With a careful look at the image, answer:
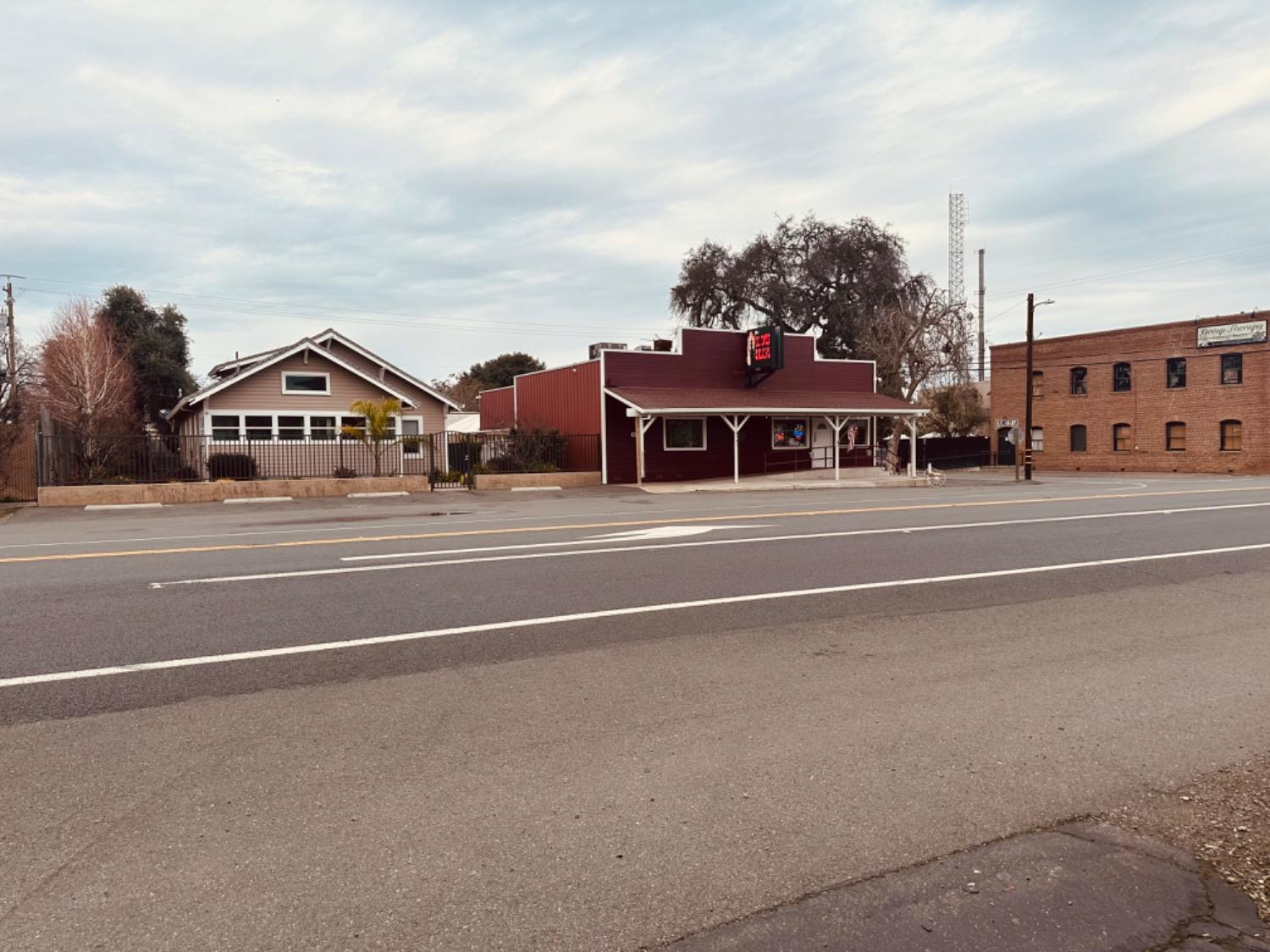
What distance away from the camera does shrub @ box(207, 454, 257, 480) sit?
26641mm

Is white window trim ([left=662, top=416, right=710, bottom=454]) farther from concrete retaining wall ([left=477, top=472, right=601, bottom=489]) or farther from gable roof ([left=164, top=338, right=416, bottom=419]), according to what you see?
gable roof ([left=164, top=338, right=416, bottom=419])

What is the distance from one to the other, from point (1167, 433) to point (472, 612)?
48.6 meters

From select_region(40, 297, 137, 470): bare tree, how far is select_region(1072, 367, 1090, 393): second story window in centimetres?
4823

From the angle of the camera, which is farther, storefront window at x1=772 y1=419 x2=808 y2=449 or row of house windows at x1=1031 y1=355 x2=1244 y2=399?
row of house windows at x1=1031 y1=355 x2=1244 y2=399

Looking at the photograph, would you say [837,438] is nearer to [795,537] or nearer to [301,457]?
[301,457]

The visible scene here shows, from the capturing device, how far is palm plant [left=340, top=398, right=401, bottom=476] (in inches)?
1092

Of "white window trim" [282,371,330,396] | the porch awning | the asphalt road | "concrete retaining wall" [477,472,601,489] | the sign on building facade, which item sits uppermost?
the sign on building facade

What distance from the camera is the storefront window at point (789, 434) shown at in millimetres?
34656

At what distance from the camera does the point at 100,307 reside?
4412 cm

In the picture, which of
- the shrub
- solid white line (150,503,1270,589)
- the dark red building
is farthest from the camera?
the dark red building

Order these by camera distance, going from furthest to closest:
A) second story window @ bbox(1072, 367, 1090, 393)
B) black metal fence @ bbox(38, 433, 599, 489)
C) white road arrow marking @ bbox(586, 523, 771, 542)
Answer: second story window @ bbox(1072, 367, 1090, 393) < black metal fence @ bbox(38, 433, 599, 489) < white road arrow marking @ bbox(586, 523, 771, 542)

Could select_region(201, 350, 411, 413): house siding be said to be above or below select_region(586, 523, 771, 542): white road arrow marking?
above

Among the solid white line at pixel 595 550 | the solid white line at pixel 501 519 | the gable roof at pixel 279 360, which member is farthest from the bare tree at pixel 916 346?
the solid white line at pixel 595 550

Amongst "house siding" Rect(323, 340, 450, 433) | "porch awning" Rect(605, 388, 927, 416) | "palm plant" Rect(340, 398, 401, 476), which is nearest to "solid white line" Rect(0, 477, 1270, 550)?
"porch awning" Rect(605, 388, 927, 416)
